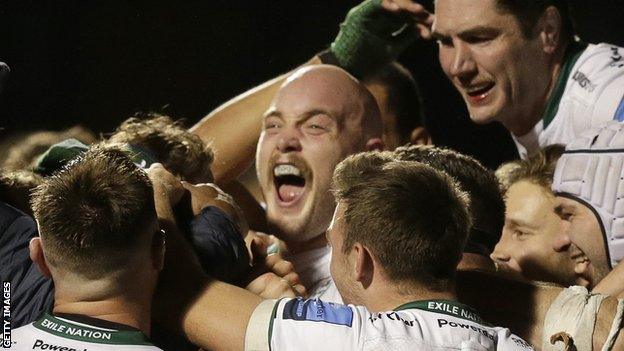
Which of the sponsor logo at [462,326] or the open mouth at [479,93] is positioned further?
the open mouth at [479,93]

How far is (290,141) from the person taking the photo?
249 centimetres

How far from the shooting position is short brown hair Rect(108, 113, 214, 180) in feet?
6.35

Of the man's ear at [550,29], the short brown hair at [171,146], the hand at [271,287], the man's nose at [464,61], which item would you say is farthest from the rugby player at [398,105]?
the hand at [271,287]

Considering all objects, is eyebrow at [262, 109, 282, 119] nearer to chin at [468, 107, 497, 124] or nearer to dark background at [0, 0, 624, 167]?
chin at [468, 107, 497, 124]

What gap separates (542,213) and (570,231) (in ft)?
0.70

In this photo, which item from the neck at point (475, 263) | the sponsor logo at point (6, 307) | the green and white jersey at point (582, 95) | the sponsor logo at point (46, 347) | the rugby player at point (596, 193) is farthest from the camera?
the green and white jersey at point (582, 95)

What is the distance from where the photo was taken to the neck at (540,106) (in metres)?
2.84

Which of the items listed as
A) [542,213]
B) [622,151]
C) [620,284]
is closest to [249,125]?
[542,213]

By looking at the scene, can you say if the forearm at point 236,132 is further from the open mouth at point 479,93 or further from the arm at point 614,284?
the arm at point 614,284

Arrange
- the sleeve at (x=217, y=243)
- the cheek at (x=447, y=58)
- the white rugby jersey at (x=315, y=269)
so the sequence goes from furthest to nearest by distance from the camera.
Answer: the cheek at (x=447, y=58)
the white rugby jersey at (x=315, y=269)
the sleeve at (x=217, y=243)

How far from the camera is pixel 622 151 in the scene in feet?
6.84

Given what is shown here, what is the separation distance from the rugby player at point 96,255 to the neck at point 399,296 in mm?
326

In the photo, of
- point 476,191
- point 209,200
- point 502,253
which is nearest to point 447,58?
point 502,253

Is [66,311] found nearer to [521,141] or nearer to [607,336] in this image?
[607,336]
